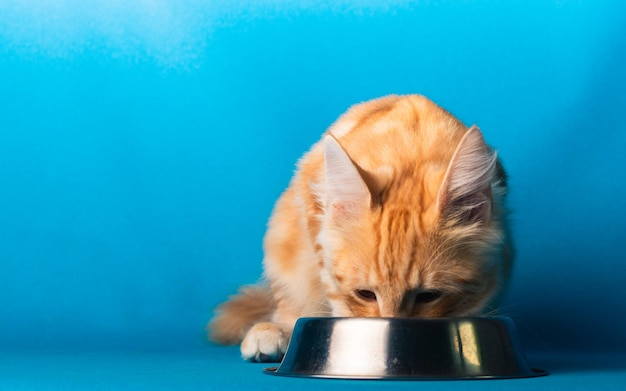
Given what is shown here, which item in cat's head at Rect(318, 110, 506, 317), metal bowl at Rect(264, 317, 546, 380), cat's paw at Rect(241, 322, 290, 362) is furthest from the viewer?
cat's paw at Rect(241, 322, 290, 362)

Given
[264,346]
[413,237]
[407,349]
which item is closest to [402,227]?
[413,237]

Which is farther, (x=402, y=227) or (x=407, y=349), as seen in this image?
(x=402, y=227)

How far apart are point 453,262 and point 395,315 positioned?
162 millimetres

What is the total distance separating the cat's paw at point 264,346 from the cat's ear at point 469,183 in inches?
22.5

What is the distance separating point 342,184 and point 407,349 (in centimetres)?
41

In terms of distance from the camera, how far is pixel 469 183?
2.07 metres

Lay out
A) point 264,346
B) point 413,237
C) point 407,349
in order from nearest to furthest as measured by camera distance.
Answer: point 407,349
point 413,237
point 264,346

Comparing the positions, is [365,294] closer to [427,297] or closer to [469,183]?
[427,297]

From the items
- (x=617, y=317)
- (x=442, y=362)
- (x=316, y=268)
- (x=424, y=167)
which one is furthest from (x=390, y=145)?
(x=617, y=317)

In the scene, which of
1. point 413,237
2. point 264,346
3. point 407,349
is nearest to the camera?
point 407,349

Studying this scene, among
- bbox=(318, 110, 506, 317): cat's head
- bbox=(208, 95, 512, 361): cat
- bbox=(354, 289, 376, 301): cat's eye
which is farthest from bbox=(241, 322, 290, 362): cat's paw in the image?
bbox=(354, 289, 376, 301): cat's eye

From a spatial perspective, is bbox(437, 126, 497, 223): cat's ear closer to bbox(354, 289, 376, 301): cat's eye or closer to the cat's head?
the cat's head

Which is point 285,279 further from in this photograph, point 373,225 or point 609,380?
point 609,380

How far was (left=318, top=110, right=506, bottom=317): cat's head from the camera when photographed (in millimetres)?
1997
